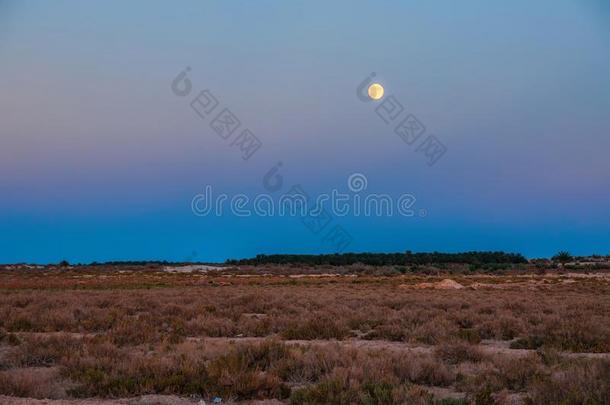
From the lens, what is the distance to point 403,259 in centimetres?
10356

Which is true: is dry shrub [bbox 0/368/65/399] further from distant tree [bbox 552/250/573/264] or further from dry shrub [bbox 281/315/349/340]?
distant tree [bbox 552/250/573/264]

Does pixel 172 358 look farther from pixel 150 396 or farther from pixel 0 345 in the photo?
pixel 0 345

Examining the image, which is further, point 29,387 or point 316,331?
point 316,331

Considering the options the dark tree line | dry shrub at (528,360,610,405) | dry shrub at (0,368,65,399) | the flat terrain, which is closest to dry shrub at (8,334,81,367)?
the flat terrain

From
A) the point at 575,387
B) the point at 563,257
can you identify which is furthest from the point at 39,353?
the point at 563,257

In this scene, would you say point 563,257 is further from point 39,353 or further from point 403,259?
point 39,353

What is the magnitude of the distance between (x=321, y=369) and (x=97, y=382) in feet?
10.7

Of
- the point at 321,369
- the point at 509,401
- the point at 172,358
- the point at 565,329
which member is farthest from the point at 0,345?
the point at 565,329

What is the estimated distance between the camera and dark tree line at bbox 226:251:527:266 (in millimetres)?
98438

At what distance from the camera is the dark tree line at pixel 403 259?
3875 inches

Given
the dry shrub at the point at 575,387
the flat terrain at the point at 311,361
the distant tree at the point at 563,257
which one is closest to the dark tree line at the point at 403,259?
the distant tree at the point at 563,257

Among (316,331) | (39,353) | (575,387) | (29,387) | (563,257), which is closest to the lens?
(575,387)

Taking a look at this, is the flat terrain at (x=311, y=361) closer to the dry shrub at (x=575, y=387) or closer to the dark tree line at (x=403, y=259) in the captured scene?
the dry shrub at (x=575, y=387)

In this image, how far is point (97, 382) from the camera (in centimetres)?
802
